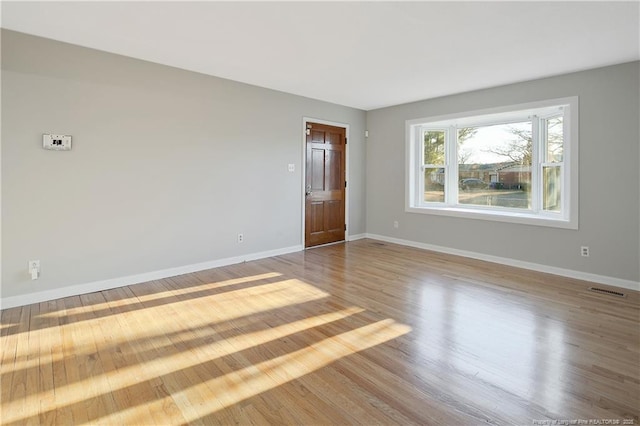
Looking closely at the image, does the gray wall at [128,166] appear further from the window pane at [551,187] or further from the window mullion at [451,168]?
the window pane at [551,187]

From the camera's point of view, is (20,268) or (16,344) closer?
(16,344)

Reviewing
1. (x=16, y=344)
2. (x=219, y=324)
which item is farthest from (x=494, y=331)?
(x=16, y=344)

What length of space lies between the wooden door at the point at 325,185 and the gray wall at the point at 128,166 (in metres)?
0.57

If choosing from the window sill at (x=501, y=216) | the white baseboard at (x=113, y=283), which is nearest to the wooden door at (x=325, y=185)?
the white baseboard at (x=113, y=283)

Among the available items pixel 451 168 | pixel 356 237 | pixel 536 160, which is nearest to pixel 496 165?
pixel 536 160

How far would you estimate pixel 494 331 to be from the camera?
8.93ft

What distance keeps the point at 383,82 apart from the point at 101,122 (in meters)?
3.41

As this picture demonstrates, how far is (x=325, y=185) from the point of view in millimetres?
5996

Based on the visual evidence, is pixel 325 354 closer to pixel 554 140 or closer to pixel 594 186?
pixel 594 186

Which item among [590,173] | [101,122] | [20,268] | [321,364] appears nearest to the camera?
[321,364]

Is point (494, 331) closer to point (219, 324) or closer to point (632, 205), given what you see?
point (219, 324)

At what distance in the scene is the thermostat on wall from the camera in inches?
127

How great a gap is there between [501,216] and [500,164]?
0.91 metres

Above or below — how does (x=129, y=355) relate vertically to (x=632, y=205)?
below
